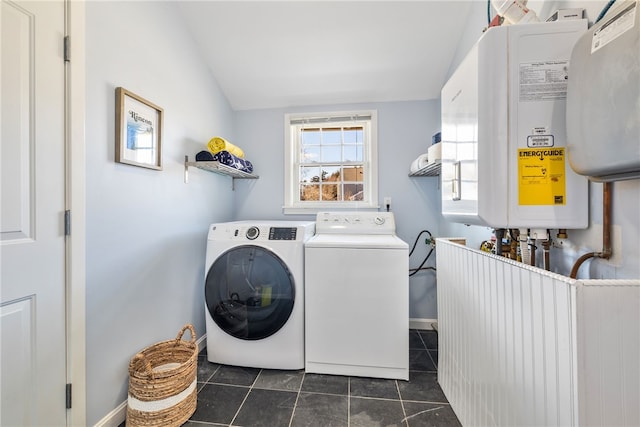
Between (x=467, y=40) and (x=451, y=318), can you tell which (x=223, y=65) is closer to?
(x=467, y=40)

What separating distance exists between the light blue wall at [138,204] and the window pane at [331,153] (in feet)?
3.79

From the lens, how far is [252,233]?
1757mm

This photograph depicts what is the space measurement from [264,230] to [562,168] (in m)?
1.52

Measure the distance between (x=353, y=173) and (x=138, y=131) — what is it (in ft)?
5.85

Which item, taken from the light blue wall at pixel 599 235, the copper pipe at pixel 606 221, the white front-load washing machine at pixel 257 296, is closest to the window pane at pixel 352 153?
the white front-load washing machine at pixel 257 296

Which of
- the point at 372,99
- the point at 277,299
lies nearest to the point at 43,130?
the point at 277,299

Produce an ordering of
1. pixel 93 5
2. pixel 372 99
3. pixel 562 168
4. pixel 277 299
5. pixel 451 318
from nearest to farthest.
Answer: pixel 562 168 < pixel 93 5 < pixel 451 318 < pixel 277 299 < pixel 372 99

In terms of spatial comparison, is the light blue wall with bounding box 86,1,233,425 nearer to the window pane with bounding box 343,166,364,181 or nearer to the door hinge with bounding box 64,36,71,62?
the door hinge with bounding box 64,36,71,62

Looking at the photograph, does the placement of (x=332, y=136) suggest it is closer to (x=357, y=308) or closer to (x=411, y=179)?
(x=411, y=179)

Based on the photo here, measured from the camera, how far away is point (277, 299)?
5.53 ft

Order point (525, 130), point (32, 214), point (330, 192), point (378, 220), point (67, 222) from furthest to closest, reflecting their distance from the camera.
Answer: point (330, 192) < point (378, 220) < point (67, 222) < point (32, 214) < point (525, 130)

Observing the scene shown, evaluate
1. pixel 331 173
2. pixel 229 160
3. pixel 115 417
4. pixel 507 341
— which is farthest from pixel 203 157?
pixel 507 341

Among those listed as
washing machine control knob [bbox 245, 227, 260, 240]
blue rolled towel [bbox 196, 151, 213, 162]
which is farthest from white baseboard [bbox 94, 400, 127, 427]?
blue rolled towel [bbox 196, 151, 213, 162]

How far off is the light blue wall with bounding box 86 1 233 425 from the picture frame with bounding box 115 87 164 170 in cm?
4
